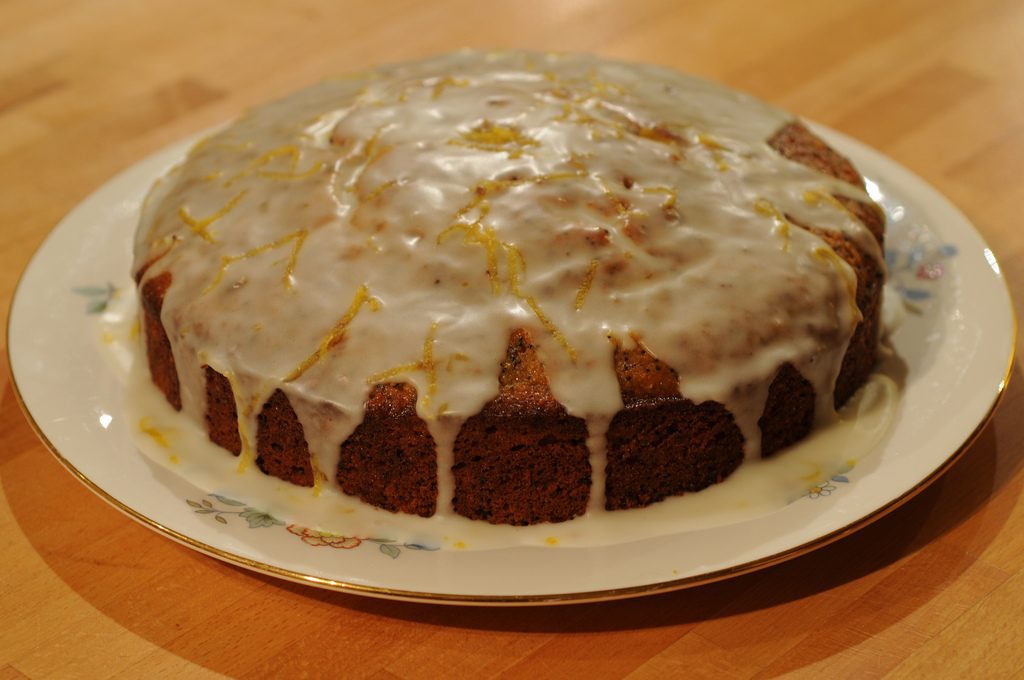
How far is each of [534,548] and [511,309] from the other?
37 centimetres

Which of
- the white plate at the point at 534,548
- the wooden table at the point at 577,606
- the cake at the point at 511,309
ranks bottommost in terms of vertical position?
the wooden table at the point at 577,606

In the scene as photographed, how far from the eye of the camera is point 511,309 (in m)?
1.90

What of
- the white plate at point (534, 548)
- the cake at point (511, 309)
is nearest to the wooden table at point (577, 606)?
the white plate at point (534, 548)

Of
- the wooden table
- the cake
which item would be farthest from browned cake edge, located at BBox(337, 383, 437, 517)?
the wooden table

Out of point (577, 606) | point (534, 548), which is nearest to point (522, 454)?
point (534, 548)

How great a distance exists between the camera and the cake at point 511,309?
1.86 meters

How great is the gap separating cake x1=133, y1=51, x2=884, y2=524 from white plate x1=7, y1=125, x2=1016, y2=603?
124 millimetres

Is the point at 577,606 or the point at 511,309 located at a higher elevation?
the point at 511,309

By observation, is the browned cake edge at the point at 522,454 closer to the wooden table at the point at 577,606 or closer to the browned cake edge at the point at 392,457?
the browned cake edge at the point at 392,457

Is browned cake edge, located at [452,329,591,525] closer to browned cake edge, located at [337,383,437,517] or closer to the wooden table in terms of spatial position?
browned cake edge, located at [337,383,437,517]

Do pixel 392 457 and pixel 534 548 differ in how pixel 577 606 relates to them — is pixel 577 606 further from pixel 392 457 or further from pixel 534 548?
pixel 392 457

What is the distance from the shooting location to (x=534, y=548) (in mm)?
1869

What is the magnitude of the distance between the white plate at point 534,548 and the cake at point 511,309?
12cm

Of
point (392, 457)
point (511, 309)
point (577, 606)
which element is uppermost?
point (511, 309)
